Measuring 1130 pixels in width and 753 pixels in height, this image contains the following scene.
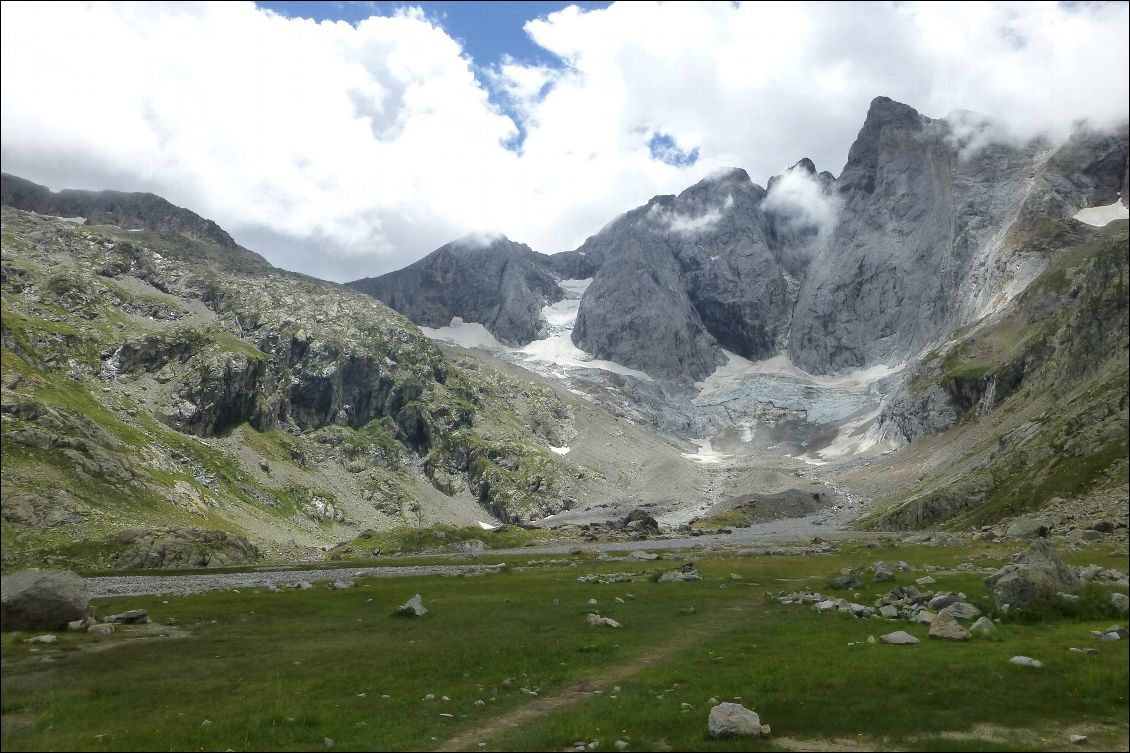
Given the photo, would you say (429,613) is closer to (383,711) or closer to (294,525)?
(383,711)

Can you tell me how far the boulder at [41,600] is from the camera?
821 inches

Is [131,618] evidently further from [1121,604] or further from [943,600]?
[1121,604]

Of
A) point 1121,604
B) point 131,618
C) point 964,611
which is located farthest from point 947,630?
point 131,618

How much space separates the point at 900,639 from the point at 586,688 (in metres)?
13.5

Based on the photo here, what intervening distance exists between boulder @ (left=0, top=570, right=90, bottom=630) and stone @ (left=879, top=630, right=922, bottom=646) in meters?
31.7

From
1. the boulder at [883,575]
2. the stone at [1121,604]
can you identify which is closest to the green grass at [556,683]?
the stone at [1121,604]

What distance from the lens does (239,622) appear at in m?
43.3

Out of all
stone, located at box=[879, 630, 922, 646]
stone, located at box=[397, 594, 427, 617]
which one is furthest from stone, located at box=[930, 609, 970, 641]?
stone, located at box=[397, 594, 427, 617]

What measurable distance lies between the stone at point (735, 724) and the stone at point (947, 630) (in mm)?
12781

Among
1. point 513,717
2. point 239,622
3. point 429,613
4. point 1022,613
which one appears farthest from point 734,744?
point 239,622

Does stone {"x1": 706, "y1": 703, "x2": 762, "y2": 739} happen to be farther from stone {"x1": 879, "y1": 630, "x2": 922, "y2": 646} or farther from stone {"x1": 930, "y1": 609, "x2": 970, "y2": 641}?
stone {"x1": 930, "y1": 609, "x2": 970, "y2": 641}

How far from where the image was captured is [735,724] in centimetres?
1922

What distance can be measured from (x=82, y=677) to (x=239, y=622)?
2213 cm

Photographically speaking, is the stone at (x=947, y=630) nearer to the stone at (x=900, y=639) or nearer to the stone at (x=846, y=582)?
the stone at (x=900, y=639)
